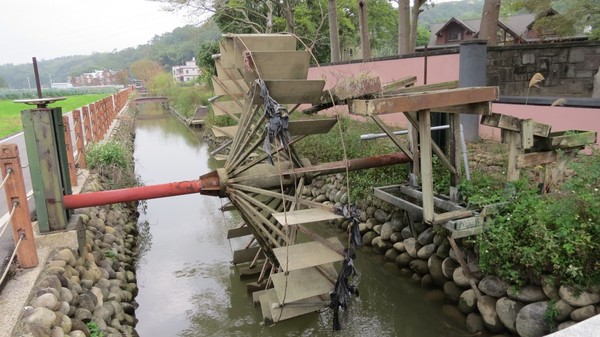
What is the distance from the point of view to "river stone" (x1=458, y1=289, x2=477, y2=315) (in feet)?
16.1

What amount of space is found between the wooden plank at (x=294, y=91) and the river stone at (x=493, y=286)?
276 centimetres

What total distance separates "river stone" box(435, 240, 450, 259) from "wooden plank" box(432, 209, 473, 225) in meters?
0.78

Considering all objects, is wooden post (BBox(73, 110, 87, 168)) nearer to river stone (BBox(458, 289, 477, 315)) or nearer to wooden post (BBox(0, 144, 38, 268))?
wooden post (BBox(0, 144, 38, 268))

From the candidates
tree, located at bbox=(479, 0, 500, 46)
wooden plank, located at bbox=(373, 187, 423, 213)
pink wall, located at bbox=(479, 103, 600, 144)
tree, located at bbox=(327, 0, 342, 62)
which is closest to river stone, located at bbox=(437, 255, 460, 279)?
wooden plank, located at bbox=(373, 187, 423, 213)

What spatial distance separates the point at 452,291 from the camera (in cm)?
525

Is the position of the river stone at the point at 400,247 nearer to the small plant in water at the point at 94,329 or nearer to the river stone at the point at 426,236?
the river stone at the point at 426,236

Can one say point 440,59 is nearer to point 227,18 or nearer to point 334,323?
point 334,323

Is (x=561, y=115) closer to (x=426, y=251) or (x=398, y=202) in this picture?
(x=426, y=251)

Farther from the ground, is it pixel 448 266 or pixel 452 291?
pixel 448 266

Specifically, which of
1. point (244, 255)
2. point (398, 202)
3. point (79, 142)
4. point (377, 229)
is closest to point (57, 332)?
point (244, 255)

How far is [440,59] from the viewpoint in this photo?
376 inches

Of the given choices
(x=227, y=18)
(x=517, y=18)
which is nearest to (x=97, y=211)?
(x=227, y=18)

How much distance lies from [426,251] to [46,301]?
170 inches

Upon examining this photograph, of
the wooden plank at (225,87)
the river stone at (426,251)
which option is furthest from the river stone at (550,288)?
the wooden plank at (225,87)
